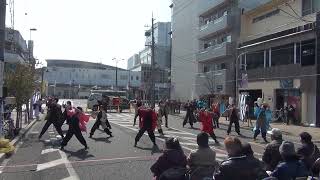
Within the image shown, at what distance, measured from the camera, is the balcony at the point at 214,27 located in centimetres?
5865

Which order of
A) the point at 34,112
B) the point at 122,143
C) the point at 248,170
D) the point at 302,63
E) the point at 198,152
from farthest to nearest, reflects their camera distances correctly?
the point at 34,112 < the point at 302,63 < the point at 122,143 < the point at 198,152 < the point at 248,170

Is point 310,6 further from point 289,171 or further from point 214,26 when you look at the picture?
point 289,171

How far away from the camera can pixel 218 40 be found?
63531 millimetres

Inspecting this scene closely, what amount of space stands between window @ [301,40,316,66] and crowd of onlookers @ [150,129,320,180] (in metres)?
31.3

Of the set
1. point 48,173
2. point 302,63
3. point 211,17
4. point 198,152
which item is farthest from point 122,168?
point 211,17

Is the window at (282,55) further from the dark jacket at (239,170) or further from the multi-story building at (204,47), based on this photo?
the dark jacket at (239,170)

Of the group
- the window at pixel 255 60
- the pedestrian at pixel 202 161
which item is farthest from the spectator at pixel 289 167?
the window at pixel 255 60

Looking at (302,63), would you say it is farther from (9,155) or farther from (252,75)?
(9,155)

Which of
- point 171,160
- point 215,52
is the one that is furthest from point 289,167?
point 215,52

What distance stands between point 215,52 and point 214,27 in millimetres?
3144

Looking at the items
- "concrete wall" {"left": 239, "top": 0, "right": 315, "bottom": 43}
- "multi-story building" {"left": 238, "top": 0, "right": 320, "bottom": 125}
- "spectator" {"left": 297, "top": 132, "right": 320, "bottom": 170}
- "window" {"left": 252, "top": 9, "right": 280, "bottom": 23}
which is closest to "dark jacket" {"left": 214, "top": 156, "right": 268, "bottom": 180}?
"spectator" {"left": 297, "top": 132, "right": 320, "bottom": 170}

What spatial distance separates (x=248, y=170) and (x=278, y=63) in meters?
39.7

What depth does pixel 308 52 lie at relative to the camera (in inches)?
1575

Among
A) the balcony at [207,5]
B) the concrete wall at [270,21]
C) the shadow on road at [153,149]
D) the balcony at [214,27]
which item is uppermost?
the balcony at [207,5]
